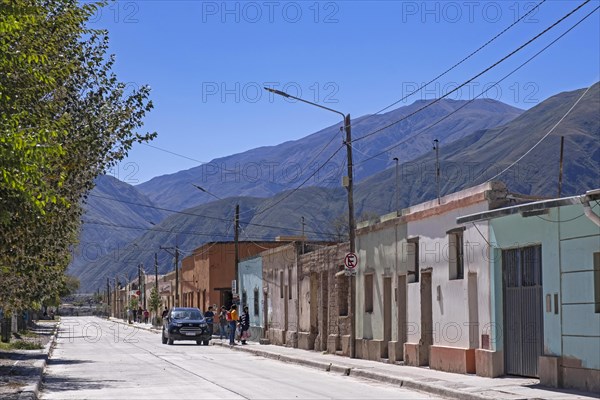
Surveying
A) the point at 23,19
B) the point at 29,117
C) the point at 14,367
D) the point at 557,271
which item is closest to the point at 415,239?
the point at 557,271

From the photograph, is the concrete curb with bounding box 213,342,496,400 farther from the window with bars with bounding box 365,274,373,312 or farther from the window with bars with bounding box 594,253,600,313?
the window with bars with bounding box 365,274,373,312

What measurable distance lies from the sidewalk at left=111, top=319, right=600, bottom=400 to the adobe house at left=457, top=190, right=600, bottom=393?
44cm

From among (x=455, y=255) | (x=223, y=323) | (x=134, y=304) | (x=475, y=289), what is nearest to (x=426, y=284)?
(x=455, y=255)

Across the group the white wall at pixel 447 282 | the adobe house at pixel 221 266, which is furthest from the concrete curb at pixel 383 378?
the adobe house at pixel 221 266

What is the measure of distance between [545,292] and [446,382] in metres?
3.04

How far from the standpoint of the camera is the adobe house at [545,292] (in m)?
17.5

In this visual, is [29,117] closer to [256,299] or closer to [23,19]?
[23,19]

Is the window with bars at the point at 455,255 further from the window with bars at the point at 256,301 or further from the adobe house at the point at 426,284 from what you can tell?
the window with bars at the point at 256,301

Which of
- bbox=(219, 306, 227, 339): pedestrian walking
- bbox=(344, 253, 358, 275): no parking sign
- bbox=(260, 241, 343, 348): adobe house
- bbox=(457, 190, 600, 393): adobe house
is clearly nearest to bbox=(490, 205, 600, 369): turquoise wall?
bbox=(457, 190, 600, 393): adobe house

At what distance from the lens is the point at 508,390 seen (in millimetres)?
18297

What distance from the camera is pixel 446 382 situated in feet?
67.6

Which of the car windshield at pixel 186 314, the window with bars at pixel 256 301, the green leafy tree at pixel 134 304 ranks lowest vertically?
the green leafy tree at pixel 134 304

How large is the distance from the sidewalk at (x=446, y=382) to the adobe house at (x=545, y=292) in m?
0.44

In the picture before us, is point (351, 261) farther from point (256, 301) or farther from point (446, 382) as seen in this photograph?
point (256, 301)
